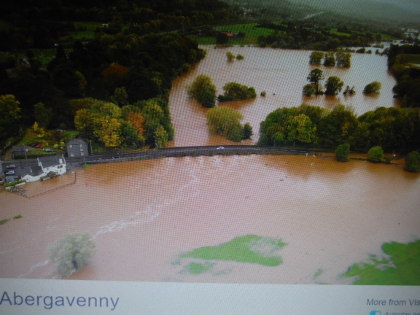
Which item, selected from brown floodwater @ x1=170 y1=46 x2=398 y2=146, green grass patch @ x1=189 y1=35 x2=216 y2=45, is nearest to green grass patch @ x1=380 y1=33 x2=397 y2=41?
brown floodwater @ x1=170 y1=46 x2=398 y2=146

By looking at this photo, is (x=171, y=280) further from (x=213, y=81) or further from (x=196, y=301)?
(x=213, y=81)

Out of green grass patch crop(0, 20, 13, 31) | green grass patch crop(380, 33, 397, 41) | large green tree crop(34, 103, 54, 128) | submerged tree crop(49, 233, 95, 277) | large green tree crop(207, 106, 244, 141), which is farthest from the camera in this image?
large green tree crop(207, 106, 244, 141)

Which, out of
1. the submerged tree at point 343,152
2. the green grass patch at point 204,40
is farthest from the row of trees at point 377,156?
the green grass patch at point 204,40

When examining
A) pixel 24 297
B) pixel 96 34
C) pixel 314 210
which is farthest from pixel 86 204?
pixel 314 210

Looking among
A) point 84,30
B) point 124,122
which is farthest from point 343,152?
point 84,30

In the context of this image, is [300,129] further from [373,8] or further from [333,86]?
[373,8]

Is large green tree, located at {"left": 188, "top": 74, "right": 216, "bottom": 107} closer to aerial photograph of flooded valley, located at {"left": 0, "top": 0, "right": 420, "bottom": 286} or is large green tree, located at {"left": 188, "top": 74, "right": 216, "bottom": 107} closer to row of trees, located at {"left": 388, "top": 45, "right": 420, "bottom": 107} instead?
aerial photograph of flooded valley, located at {"left": 0, "top": 0, "right": 420, "bottom": 286}
